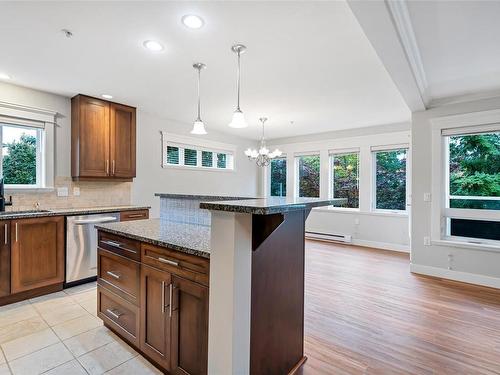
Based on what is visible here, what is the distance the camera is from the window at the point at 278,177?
23.1 ft

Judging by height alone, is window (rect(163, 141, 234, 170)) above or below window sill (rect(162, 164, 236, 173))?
above

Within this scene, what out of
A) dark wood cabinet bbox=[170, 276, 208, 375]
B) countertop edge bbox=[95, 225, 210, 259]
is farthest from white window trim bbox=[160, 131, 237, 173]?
dark wood cabinet bbox=[170, 276, 208, 375]

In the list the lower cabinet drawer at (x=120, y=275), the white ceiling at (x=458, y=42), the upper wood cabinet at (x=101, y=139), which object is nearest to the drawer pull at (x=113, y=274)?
the lower cabinet drawer at (x=120, y=275)

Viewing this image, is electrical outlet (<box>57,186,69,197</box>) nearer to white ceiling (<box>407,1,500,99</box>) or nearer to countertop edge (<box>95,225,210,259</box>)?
countertop edge (<box>95,225,210,259</box>)

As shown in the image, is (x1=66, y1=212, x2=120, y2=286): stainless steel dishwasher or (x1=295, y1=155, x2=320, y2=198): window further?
(x1=295, y1=155, x2=320, y2=198): window

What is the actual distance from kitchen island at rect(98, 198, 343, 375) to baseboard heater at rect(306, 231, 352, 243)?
4.25m

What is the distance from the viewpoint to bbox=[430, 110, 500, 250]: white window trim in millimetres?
3549

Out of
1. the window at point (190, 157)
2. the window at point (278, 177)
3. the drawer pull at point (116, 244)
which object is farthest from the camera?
the window at point (278, 177)

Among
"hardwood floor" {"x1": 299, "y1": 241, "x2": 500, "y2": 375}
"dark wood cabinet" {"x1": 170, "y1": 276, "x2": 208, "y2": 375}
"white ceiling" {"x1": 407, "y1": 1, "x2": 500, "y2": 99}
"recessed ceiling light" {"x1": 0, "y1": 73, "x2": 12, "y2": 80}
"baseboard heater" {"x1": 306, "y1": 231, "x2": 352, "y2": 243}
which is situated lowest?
"hardwood floor" {"x1": 299, "y1": 241, "x2": 500, "y2": 375}

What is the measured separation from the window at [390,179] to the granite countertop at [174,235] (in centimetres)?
446

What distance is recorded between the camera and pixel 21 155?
3486 millimetres

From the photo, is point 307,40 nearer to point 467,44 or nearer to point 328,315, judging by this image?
point 467,44

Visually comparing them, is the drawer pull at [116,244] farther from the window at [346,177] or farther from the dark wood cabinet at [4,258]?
the window at [346,177]

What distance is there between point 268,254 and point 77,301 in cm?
260
